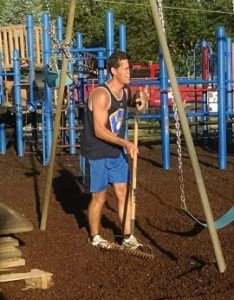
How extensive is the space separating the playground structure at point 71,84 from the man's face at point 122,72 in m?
4.45

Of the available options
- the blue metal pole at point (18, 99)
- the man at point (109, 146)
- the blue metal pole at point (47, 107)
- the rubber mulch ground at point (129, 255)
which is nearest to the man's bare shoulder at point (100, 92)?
the man at point (109, 146)

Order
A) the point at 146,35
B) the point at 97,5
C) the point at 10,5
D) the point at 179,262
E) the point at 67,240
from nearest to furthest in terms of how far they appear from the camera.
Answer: the point at 179,262 < the point at 67,240 < the point at 146,35 < the point at 97,5 < the point at 10,5

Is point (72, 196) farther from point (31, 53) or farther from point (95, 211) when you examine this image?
point (31, 53)

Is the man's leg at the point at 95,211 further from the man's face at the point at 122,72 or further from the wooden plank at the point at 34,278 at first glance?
the wooden plank at the point at 34,278

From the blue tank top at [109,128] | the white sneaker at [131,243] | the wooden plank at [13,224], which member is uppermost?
the blue tank top at [109,128]

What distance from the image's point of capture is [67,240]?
7387 millimetres

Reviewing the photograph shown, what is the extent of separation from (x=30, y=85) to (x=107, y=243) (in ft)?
28.8

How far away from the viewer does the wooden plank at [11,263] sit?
6352mm

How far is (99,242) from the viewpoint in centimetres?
711

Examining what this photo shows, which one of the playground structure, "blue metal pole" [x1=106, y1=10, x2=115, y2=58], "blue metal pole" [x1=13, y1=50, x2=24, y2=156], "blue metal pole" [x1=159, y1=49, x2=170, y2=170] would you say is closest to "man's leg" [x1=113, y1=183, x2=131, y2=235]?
the playground structure

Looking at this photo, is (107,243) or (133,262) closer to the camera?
(133,262)

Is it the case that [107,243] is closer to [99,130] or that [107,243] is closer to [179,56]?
[99,130]

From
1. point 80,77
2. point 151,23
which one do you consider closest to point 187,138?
point 80,77

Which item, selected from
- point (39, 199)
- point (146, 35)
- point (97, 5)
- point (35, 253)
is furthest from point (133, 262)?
point (97, 5)
